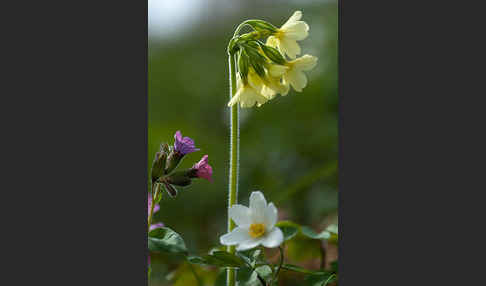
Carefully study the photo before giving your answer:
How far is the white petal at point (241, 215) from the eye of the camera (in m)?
1.43

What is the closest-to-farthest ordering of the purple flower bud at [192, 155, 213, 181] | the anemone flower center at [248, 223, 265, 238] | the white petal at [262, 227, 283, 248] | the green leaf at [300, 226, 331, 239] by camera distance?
the white petal at [262, 227, 283, 248] → the anemone flower center at [248, 223, 265, 238] → the purple flower bud at [192, 155, 213, 181] → the green leaf at [300, 226, 331, 239]

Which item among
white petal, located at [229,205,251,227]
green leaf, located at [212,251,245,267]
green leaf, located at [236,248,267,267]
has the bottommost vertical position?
green leaf, located at [236,248,267,267]

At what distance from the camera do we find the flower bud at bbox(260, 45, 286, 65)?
1520mm

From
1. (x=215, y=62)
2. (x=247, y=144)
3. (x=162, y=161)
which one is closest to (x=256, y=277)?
(x=162, y=161)

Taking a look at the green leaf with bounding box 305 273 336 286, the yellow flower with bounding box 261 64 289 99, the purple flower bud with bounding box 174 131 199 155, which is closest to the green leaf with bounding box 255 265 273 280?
the green leaf with bounding box 305 273 336 286

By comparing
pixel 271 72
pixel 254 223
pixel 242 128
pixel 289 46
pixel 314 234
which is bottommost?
pixel 314 234

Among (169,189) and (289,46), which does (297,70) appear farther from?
(169,189)

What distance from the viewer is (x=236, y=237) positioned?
1404 mm

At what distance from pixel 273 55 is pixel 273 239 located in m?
0.61

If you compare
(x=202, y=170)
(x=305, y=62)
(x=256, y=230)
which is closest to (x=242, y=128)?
(x=202, y=170)

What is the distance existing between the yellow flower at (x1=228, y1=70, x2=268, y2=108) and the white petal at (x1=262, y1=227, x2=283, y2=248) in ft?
1.43

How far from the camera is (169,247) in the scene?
146 cm

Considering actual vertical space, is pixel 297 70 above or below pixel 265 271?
above

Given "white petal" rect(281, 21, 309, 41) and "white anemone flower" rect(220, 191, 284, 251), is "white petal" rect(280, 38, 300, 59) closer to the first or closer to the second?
"white petal" rect(281, 21, 309, 41)
